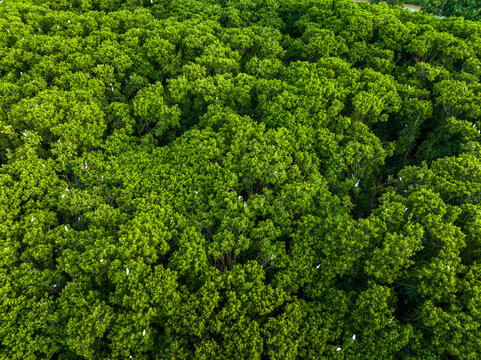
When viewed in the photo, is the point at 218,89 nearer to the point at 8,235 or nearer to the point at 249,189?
the point at 249,189

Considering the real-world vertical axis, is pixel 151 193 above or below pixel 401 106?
below

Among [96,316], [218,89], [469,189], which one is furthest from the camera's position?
[218,89]

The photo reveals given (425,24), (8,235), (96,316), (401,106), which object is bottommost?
(96,316)

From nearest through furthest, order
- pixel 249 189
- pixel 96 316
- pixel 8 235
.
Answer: pixel 96 316 < pixel 8 235 < pixel 249 189

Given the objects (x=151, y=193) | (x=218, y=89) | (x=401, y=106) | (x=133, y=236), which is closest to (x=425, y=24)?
(x=401, y=106)

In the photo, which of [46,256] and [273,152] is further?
[273,152]

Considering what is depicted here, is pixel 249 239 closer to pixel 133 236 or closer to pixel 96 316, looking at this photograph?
pixel 133 236
